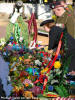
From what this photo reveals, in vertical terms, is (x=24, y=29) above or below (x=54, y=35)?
below

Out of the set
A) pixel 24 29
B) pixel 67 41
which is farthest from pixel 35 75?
pixel 24 29

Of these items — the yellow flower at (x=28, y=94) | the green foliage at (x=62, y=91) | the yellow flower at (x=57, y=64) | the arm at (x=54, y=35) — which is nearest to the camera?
the yellow flower at (x=28, y=94)

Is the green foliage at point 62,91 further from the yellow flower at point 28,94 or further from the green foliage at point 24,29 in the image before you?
the green foliage at point 24,29

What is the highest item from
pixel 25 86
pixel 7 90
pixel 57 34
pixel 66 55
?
pixel 57 34

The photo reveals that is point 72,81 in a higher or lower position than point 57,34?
lower

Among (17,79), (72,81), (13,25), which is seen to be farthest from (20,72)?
(13,25)

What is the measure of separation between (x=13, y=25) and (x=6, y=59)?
3.77 ft

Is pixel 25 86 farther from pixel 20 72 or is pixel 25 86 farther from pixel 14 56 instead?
→ pixel 14 56

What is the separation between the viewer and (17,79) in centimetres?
376

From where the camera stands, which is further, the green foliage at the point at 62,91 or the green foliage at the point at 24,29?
the green foliage at the point at 24,29

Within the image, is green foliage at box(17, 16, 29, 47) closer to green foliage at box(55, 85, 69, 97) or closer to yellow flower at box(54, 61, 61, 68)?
yellow flower at box(54, 61, 61, 68)

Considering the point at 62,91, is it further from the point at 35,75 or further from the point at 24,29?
the point at 24,29

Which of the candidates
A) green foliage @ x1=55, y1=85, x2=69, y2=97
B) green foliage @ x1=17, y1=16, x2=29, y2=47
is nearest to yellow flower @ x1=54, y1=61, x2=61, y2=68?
green foliage @ x1=55, y1=85, x2=69, y2=97

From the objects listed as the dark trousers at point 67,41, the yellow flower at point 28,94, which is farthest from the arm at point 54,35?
the yellow flower at point 28,94
